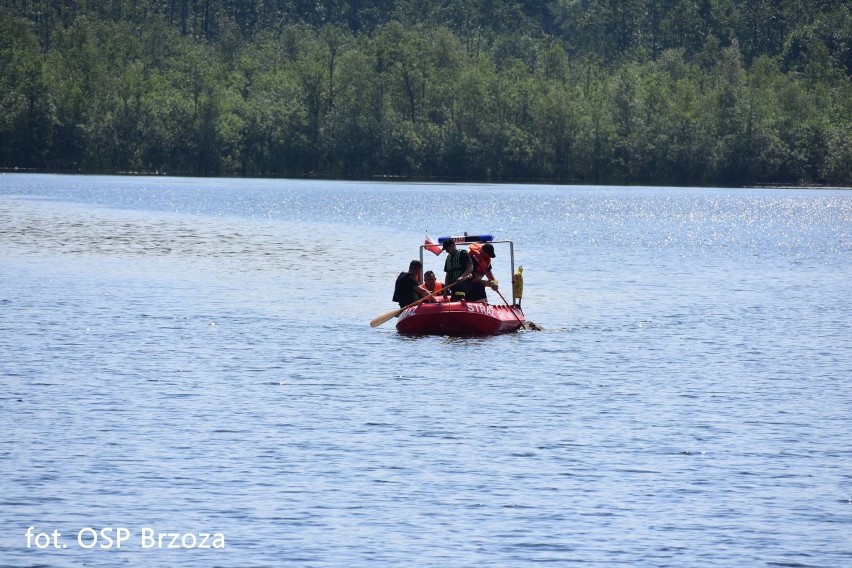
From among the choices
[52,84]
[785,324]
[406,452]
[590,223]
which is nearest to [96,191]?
[52,84]

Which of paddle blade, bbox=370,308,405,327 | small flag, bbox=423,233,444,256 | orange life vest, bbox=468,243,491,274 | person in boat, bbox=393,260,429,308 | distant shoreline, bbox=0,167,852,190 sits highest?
distant shoreline, bbox=0,167,852,190

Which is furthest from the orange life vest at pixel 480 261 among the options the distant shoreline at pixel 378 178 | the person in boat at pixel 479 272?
the distant shoreline at pixel 378 178

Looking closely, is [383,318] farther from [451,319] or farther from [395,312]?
[451,319]

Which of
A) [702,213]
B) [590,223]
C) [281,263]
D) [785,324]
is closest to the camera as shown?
[785,324]

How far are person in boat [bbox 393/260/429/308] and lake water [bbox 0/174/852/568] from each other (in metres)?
1.20

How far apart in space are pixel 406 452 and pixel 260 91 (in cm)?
16286

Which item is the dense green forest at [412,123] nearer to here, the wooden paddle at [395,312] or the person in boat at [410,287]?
the wooden paddle at [395,312]

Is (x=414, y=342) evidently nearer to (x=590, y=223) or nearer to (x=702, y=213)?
(x=590, y=223)

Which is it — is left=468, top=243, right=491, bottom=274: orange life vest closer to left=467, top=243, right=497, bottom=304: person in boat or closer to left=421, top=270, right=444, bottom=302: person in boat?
left=467, top=243, right=497, bottom=304: person in boat

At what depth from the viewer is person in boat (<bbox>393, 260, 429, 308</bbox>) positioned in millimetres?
40188

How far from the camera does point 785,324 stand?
150 feet

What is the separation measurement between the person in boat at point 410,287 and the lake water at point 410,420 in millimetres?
1198

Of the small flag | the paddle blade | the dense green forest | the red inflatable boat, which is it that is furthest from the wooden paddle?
the dense green forest

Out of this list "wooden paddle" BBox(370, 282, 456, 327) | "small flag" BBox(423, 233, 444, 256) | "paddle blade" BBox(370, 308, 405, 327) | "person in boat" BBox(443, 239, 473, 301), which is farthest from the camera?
"paddle blade" BBox(370, 308, 405, 327)
